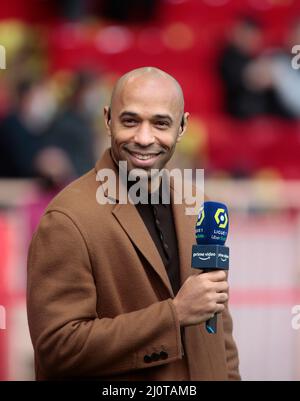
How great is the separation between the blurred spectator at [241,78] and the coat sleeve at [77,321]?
6981mm

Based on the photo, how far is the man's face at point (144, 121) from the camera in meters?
3.47

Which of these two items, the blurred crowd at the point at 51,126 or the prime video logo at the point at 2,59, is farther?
the prime video logo at the point at 2,59

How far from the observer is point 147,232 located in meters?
3.52

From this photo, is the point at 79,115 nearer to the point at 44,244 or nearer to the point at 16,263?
the point at 16,263

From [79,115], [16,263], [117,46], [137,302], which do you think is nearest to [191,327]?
[137,302]

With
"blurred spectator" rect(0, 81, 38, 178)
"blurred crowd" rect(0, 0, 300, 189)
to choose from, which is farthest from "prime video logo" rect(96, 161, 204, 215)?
"blurred spectator" rect(0, 81, 38, 178)

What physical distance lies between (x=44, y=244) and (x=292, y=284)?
3808 millimetres

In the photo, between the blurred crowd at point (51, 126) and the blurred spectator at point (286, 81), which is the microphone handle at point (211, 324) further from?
the blurred spectator at point (286, 81)

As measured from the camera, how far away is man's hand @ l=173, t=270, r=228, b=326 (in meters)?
3.31

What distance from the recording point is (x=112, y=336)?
3.33 metres

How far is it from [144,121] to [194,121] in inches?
260

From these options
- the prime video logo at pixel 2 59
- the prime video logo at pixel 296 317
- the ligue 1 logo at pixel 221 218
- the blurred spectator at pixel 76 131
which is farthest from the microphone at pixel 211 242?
the prime video logo at pixel 2 59

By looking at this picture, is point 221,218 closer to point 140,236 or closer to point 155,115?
point 140,236

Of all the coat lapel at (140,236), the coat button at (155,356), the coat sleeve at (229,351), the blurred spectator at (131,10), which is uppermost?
the blurred spectator at (131,10)
